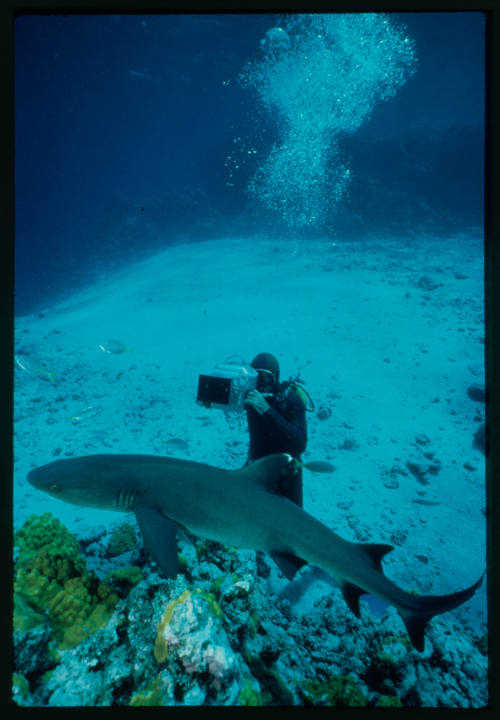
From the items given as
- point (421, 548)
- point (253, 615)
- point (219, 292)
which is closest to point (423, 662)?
point (253, 615)

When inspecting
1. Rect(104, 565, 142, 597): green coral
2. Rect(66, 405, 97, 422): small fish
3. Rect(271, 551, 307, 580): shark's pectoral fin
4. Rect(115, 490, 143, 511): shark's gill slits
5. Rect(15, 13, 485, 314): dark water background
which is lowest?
Rect(104, 565, 142, 597): green coral

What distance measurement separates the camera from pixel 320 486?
231 inches

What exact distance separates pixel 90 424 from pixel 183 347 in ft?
14.4

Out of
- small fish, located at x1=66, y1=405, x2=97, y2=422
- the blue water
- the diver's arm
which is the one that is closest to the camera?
the diver's arm

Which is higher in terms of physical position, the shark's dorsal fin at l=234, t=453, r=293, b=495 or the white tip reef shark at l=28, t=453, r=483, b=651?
the shark's dorsal fin at l=234, t=453, r=293, b=495

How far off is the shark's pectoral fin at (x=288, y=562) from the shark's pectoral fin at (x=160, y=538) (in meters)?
0.65

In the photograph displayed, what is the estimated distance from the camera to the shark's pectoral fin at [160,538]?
198 centimetres

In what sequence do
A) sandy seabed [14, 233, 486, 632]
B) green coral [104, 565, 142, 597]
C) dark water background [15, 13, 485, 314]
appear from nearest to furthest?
green coral [104, 565, 142, 597], sandy seabed [14, 233, 486, 632], dark water background [15, 13, 485, 314]

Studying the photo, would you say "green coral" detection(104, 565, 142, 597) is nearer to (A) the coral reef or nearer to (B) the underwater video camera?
(A) the coral reef

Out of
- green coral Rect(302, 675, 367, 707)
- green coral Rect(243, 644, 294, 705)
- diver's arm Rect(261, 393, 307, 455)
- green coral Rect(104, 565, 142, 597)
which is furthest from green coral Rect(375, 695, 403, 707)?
diver's arm Rect(261, 393, 307, 455)

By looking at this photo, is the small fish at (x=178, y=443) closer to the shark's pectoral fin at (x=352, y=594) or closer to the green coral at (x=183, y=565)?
the green coral at (x=183, y=565)

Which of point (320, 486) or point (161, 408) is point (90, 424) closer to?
point (161, 408)

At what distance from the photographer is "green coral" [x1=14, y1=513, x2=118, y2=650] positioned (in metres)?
2.17

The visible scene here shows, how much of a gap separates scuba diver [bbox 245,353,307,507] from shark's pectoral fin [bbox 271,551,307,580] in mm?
1318
